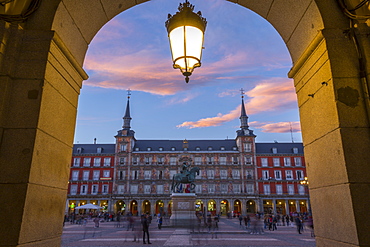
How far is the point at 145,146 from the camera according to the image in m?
61.4

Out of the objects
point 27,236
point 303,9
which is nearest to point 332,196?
point 303,9

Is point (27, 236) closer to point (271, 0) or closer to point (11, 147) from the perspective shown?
point (11, 147)

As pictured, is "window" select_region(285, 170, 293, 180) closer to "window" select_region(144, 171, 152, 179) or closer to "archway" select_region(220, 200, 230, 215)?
"archway" select_region(220, 200, 230, 215)

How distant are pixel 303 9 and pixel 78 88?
3469 mm

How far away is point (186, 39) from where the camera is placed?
3457 millimetres

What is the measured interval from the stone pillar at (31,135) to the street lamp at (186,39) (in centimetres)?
148

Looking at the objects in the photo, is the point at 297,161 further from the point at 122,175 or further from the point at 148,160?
the point at 122,175

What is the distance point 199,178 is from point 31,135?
55593 millimetres

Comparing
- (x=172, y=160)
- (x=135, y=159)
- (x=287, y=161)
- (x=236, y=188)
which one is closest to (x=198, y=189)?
(x=236, y=188)

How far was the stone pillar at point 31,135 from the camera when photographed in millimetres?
2773

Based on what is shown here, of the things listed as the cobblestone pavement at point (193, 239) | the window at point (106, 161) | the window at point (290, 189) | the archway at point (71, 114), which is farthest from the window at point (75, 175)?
the archway at point (71, 114)

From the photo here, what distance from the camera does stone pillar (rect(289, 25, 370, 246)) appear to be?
278 cm

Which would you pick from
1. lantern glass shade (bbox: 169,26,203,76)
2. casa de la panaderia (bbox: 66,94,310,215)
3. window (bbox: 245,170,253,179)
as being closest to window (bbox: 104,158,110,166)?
casa de la panaderia (bbox: 66,94,310,215)

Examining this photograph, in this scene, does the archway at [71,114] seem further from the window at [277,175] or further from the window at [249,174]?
the window at [277,175]
